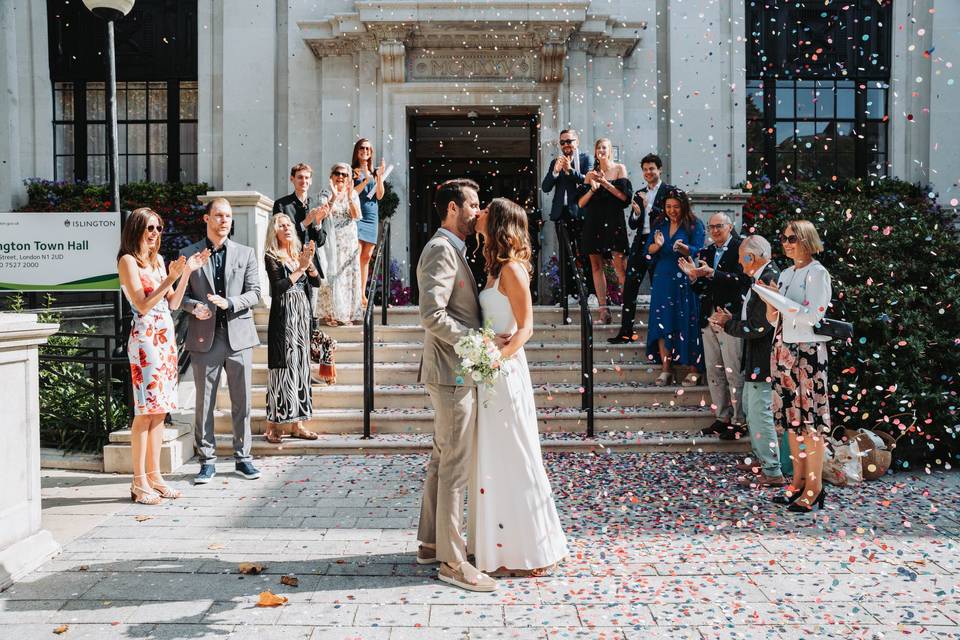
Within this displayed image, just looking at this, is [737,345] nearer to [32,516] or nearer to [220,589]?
[220,589]

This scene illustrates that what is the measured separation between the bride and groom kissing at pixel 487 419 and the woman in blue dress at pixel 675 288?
382 centimetres

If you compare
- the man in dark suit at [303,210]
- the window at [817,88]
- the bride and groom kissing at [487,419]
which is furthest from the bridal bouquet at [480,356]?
the window at [817,88]

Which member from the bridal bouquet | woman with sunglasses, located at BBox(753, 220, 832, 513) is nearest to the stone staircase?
woman with sunglasses, located at BBox(753, 220, 832, 513)

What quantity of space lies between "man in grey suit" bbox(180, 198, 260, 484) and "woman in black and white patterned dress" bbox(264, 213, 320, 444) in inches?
19.0

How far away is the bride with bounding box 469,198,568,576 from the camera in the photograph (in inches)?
161

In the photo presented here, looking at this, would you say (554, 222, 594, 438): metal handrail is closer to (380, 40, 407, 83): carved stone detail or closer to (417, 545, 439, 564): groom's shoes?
(417, 545, 439, 564): groom's shoes

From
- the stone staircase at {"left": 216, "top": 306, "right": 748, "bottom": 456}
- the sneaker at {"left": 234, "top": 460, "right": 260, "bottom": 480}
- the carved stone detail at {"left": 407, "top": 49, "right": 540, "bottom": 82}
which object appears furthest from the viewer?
the carved stone detail at {"left": 407, "top": 49, "right": 540, "bottom": 82}

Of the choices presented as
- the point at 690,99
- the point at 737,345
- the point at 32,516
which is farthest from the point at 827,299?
the point at 690,99

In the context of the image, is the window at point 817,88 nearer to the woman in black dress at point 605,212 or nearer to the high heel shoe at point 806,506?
the woman in black dress at point 605,212

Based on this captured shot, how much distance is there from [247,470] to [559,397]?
3.15 metres

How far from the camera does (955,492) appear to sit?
595 centimetres

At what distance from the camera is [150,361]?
18.4ft

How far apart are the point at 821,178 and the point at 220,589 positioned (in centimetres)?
1280

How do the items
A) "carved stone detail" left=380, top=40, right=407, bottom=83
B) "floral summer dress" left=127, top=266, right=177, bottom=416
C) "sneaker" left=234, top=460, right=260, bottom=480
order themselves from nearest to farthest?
"floral summer dress" left=127, top=266, right=177, bottom=416, "sneaker" left=234, top=460, right=260, bottom=480, "carved stone detail" left=380, top=40, right=407, bottom=83
